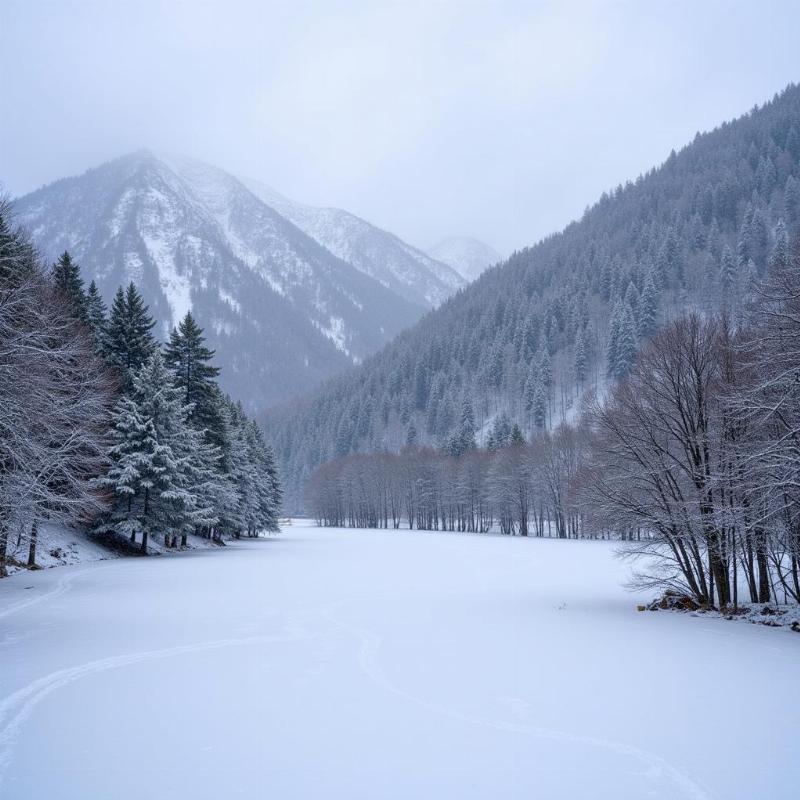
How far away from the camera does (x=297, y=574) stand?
26.4 meters

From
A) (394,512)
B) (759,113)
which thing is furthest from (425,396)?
(759,113)

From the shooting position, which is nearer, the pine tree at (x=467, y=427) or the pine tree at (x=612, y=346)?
the pine tree at (x=467, y=427)

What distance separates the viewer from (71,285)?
114 ft

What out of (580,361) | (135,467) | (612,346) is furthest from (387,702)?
(580,361)

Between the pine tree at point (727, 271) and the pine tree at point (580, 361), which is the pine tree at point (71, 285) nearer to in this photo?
the pine tree at point (580, 361)

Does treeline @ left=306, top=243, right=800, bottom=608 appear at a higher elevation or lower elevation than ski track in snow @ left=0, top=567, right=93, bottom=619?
higher

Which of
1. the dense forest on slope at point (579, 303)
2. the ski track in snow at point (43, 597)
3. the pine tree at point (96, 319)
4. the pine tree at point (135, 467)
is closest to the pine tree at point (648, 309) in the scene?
the dense forest on slope at point (579, 303)

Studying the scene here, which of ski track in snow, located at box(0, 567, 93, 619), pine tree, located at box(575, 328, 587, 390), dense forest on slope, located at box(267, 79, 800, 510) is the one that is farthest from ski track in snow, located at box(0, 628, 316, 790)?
pine tree, located at box(575, 328, 587, 390)

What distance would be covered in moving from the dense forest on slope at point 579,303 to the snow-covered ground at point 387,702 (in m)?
94.7

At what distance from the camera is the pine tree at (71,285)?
32.2 m

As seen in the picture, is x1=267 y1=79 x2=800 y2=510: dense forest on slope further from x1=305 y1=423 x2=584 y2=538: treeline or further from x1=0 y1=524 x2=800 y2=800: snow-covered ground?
x1=0 y1=524 x2=800 y2=800: snow-covered ground

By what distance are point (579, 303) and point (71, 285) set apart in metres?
118

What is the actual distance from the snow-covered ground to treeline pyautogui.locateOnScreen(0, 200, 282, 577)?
5.38 meters

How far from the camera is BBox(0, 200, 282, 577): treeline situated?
17109 millimetres
